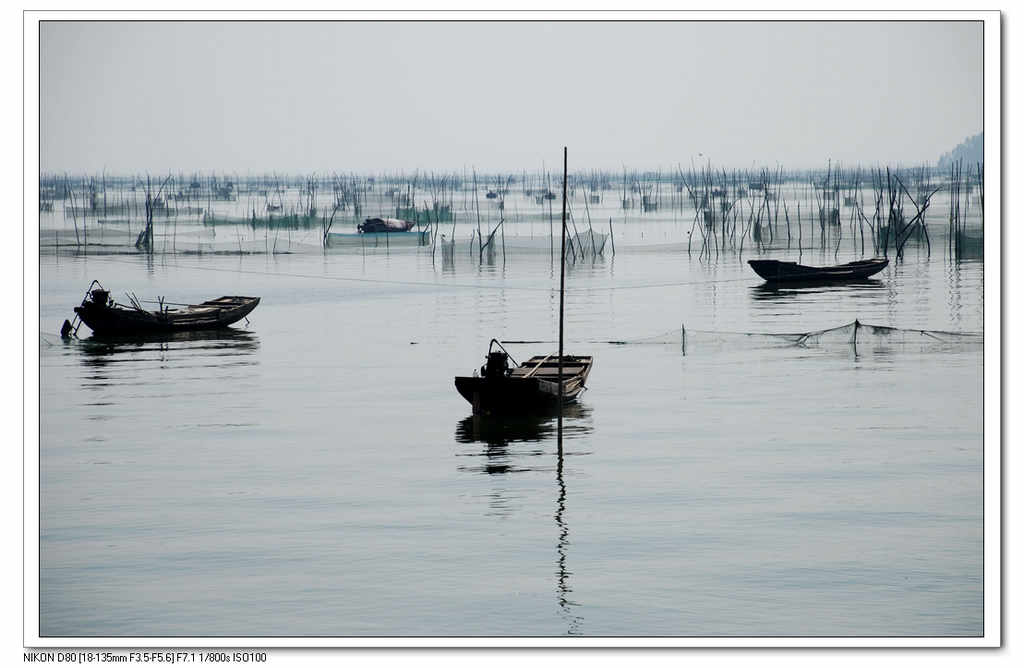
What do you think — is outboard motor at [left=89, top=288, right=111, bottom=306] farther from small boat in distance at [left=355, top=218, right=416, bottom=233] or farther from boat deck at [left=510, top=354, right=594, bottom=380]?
small boat in distance at [left=355, top=218, right=416, bottom=233]

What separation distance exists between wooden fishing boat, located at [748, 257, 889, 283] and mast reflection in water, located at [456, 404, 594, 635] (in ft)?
38.3

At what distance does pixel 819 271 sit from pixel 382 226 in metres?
16.0

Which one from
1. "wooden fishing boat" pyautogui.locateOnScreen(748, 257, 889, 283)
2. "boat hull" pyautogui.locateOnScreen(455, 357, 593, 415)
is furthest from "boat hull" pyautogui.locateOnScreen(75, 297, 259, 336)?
"wooden fishing boat" pyautogui.locateOnScreen(748, 257, 889, 283)

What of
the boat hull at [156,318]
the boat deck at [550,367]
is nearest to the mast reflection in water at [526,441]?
the boat deck at [550,367]

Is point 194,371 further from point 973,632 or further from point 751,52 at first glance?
point 973,632

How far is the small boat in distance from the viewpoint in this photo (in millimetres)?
36938

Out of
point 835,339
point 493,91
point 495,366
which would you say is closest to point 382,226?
point 835,339

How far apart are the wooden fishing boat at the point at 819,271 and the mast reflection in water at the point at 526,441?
11.7 m

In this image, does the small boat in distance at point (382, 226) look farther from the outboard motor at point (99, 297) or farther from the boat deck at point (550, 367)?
the boat deck at point (550, 367)

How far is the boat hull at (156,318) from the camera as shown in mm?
17969

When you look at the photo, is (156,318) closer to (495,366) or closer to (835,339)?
(495,366)
